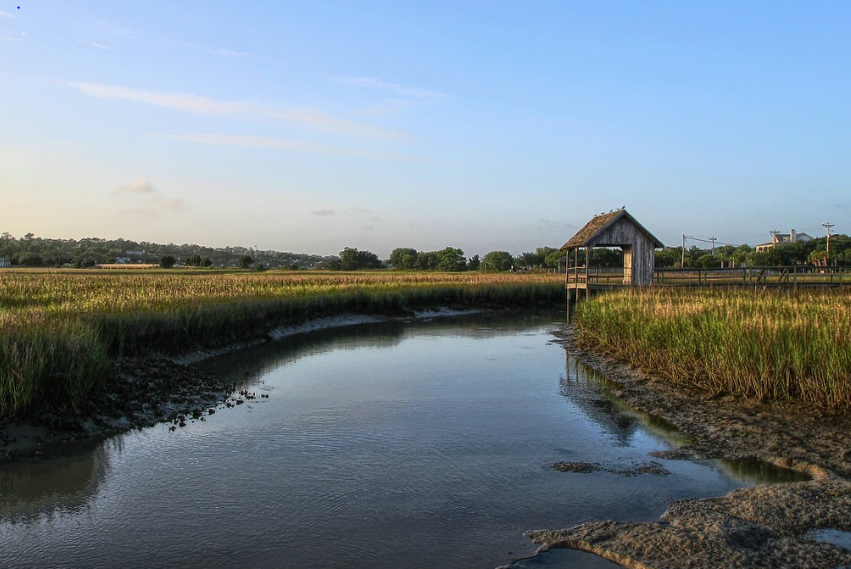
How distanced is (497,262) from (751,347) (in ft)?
335

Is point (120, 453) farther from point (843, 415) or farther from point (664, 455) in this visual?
point (843, 415)

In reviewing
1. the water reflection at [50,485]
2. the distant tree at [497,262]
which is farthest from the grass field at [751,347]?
the distant tree at [497,262]

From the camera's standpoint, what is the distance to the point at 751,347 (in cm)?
1186

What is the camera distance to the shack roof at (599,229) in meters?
30.7

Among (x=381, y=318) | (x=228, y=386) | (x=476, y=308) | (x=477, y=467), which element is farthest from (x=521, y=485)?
(x=476, y=308)

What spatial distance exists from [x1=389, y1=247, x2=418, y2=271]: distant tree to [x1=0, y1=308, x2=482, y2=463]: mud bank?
10717cm

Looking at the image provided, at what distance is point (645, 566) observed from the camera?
5652mm

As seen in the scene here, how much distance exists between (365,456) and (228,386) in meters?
6.33

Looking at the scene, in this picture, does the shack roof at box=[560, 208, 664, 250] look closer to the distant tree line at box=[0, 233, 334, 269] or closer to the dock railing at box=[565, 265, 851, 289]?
the dock railing at box=[565, 265, 851, 289]

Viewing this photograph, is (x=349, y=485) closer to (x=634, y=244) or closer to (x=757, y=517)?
(x=757, y=517)

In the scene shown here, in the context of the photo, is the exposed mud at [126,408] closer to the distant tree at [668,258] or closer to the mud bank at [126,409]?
the mud bank at [126,409]

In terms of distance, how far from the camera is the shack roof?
30734 millimetres

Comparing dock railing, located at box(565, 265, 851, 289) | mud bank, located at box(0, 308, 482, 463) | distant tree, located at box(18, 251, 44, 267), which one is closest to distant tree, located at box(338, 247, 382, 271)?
distant tree, located at box(18, 251, 44, 267)

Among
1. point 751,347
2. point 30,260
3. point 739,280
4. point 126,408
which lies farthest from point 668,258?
point 126,408
